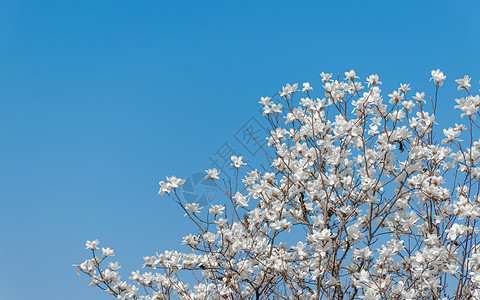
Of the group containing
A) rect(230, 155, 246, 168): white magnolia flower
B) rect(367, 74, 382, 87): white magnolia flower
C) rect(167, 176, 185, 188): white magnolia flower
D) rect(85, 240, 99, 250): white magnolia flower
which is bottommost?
rect(85, 240, 99, 250): white magnolia flower

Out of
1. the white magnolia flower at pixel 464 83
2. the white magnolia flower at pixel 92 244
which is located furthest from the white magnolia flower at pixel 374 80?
the white magnolia flower at pixel 92 244

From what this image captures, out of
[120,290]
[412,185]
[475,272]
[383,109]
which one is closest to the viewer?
[475,272]

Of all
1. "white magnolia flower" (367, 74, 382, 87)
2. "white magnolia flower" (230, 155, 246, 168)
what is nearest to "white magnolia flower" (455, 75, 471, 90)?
"white magnolia flower" (367, 74, 382, 87)

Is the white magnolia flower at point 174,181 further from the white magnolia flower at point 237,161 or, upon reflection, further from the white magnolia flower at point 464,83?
the white magnolia flower at point 464,83

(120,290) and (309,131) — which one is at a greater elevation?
(309,131)

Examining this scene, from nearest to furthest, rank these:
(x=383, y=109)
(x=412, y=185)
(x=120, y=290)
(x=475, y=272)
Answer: (x=475, y=272), (x=412, y=185), (x=383, y=109), (x=120, y=290)

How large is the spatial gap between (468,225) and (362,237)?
0.73m

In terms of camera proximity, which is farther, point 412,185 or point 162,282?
point 162,282

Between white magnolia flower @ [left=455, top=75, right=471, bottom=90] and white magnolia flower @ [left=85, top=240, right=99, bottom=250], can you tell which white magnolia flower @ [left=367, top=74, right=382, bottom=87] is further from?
white magnolia flower @ [left=85, top=240, right=99, bottom=250]

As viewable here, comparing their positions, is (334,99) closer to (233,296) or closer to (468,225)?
(468,225)

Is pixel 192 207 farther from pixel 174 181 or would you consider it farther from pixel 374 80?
pixel 374 80

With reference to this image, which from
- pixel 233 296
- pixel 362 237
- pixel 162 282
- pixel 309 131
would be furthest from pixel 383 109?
pixel 162 282

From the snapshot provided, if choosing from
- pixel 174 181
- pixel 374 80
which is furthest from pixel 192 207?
pixel 374 80

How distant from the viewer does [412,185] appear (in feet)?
11.2
